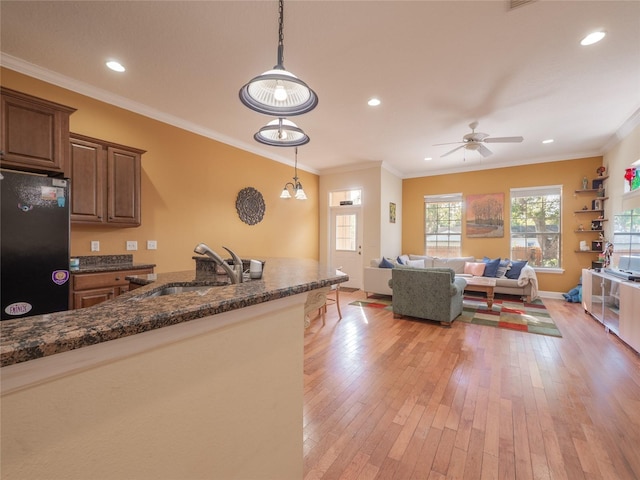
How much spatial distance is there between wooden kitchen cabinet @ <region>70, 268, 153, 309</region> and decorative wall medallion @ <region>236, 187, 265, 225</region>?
214 centimetres

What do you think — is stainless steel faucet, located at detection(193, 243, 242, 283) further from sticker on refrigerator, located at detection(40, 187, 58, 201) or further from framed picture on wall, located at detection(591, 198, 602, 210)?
framed picture on wall, located at detection(591, 198, 602, 210)

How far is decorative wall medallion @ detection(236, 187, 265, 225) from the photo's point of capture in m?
4.93

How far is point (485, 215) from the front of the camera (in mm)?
6477

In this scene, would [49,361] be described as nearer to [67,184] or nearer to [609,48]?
[67,184]

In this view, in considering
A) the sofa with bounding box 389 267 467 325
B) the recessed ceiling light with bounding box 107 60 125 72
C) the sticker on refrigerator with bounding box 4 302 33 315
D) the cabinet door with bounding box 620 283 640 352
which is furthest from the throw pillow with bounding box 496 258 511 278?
the sticker on refrigerator with bounding box 4 302 33 315

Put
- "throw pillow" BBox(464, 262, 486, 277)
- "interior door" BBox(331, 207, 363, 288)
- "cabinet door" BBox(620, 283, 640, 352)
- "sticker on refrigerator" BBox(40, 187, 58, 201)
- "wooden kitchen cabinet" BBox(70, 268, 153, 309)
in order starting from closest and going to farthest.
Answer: "sticker on refrigerator" BBox(40, 187, 58, 201), "wooden kitchen cabinet" BBox(70, 268, 153, 309), "cabinet door" BBox(620, 283, 640, 352), "throw pillow" BBox(464, 262, 486, 277), "interior door" BBox(331, 207, 363, 288)

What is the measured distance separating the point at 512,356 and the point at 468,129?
3.24 meters

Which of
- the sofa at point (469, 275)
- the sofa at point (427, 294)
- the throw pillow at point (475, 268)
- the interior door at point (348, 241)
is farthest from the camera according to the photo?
the interior door at point (348, 241)

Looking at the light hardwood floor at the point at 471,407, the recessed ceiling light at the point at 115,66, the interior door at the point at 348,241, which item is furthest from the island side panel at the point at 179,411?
the interior door at the point at 348,241

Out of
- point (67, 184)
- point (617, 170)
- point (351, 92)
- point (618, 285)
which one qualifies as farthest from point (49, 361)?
point (617, 170)

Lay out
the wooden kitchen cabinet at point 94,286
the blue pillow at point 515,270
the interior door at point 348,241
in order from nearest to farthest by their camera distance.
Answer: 1. the wooden kitchen cabinet at point 94,286
2. the blue pillow at point 515,270
3. the interior door at point 348,241

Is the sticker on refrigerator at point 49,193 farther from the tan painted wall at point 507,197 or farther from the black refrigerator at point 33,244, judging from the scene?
the tan painted wall at point 507,197

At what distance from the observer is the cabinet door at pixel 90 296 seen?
104 inches

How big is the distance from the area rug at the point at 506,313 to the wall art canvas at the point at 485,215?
1.48 m
